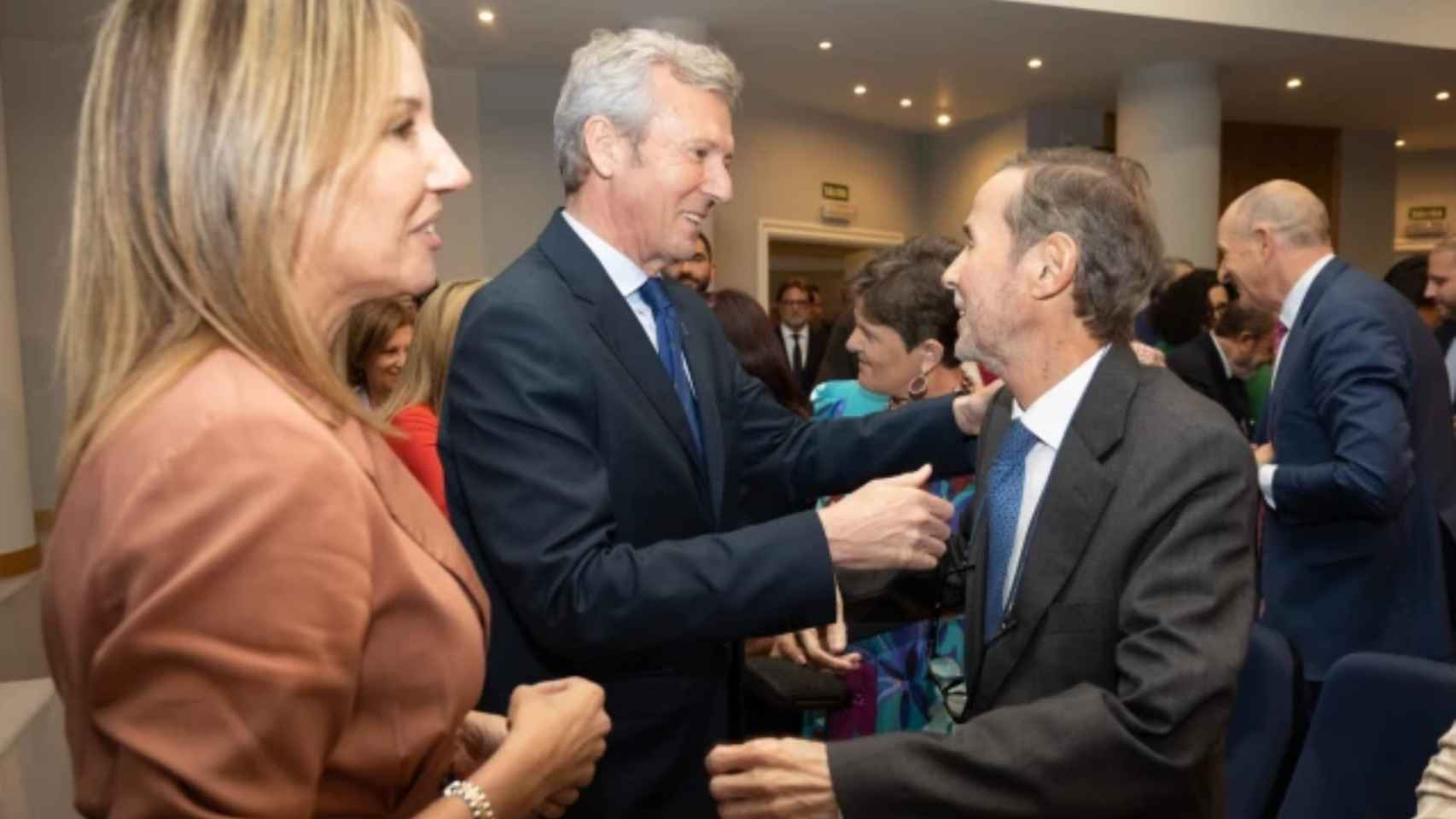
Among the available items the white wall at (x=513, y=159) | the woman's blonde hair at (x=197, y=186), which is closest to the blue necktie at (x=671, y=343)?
the woman's blonde hair at (x=197, y=186)

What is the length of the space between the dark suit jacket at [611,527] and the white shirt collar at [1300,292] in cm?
194

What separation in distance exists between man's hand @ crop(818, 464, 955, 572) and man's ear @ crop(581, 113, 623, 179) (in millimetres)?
653

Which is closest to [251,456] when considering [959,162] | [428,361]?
[428,361]

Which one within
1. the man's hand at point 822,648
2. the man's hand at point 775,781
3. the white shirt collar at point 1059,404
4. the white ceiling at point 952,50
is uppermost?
the white ceiling at point 952,50

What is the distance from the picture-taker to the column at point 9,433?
5793 millimetres

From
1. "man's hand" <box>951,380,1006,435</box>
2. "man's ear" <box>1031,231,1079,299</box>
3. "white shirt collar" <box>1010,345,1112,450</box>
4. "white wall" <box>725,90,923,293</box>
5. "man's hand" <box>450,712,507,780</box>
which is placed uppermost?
"white wall" <box>725,90,923,293</box>

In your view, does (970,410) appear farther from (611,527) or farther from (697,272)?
(697,272)

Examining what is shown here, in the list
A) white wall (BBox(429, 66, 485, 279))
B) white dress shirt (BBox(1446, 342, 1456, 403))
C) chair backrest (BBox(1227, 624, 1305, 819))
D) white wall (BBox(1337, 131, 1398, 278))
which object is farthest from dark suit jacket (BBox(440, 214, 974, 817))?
white wall (BBox(1337, 131, 1398, 278))

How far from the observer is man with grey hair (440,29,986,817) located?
1.29m

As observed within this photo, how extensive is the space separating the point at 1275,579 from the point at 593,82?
2310 mm

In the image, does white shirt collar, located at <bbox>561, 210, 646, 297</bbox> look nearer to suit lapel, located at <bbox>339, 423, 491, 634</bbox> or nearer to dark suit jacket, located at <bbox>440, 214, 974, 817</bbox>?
dark suit jacket, located at <bbox>440, 214, 974, 817</bbox>

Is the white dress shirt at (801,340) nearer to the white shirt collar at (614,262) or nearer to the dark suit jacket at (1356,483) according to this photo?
the dark suit jacket at (1356,483)

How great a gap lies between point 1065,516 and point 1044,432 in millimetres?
162

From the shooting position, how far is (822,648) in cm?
177
